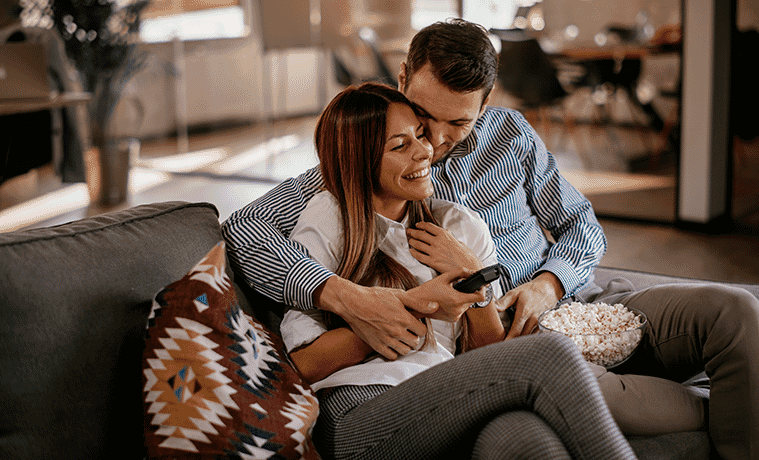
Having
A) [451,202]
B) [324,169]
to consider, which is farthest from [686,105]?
[324,169]

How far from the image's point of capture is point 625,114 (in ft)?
14.1

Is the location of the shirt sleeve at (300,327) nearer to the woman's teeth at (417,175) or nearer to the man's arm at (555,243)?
the woman's teeth at (417,175)

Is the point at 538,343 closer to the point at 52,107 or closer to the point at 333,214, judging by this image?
the point at 333,214

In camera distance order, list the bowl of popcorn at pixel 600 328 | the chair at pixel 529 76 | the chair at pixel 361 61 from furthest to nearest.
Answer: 1. the chair at pixel 361 61
2. the chair at pixel 529 76
3. the bowl of popcorn at pixel 600 328

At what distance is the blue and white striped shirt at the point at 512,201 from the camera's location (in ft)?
5.29

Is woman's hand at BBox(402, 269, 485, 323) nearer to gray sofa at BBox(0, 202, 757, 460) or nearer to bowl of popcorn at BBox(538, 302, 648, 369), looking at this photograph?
bowl of popcorn at BBox(538, 302, 648, 369)

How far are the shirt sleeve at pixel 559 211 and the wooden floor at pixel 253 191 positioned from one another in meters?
1.64

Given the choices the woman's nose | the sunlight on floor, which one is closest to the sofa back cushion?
the woman's nose

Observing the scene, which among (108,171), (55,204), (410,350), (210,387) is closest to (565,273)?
(410,350)

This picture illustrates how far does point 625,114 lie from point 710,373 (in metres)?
3.09

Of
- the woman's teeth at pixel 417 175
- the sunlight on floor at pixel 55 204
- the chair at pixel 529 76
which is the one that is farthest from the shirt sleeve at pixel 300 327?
the sunlight on floor at pixel 55 204

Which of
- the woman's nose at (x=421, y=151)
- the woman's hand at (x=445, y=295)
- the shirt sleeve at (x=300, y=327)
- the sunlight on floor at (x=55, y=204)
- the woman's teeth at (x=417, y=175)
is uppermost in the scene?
the woman's nose at (x=421, y=151)

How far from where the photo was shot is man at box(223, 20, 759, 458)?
1.42 m

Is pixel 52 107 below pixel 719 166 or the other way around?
the other way around
